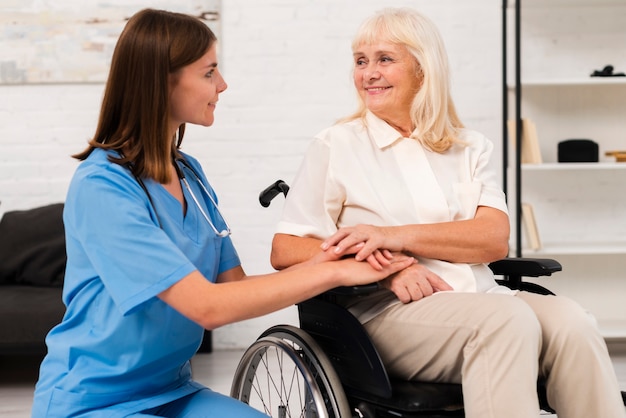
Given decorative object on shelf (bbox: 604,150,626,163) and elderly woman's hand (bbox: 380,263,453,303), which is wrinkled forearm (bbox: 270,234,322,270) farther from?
decorative object on shelf (bbox: 604,150,626,163)

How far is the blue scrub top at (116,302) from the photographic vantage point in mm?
1435

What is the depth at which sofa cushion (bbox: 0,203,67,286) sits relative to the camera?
366 cm

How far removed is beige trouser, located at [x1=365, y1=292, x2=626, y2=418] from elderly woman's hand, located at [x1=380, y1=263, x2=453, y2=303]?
0.02 meters

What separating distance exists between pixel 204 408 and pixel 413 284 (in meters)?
0.48

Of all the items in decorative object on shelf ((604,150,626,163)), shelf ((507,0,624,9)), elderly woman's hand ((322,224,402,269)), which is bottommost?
decorative object on shelf ((604,150,626,163))

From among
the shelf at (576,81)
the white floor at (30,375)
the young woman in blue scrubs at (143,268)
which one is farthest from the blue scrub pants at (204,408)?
the shelf at (576,81)

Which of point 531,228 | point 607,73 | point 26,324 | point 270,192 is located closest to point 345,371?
point 270,192

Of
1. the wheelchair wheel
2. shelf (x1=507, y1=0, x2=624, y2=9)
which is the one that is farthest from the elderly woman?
shelf (x1=507, y1=0, x2=624, y2=9)

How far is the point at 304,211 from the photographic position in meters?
1.93

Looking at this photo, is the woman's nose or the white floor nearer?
the woman's nose

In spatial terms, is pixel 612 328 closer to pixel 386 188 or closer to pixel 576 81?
pixel 576 81

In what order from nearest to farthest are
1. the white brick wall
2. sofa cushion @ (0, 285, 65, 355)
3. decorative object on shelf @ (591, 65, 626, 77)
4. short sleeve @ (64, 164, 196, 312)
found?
short sleeve @ (64, 164, 196, 312)
sofa cushion @ (0, 285, 65, 355)
decorative object on shelf @ (591, 65, 626, 77)
the white brick wall

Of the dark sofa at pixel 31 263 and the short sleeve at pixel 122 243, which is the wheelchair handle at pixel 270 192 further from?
the dark sofa at pixel 31 263

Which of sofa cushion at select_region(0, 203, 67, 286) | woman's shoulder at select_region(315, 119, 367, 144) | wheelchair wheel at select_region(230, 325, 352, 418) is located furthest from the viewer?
sofa cushion at select_region(0, 203, 67, 286)
